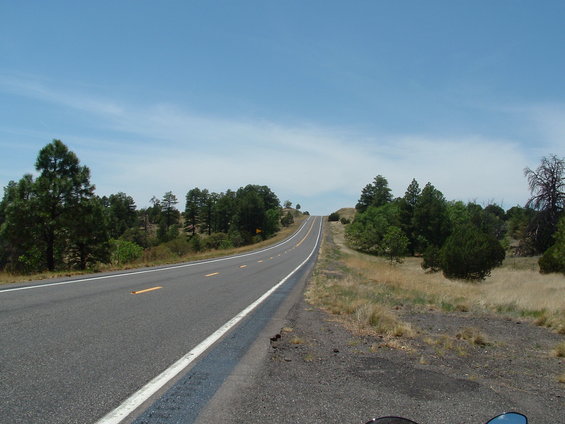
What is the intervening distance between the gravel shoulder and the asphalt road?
104 centimetres

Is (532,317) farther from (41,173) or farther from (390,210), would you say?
(390,210)

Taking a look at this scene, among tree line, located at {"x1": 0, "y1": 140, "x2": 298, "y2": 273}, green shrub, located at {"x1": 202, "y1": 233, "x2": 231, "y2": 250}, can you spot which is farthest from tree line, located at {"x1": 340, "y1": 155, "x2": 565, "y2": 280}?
green shrub, located at {"x1": 202, "y1": 233, "x2": 231, "y2": 250}

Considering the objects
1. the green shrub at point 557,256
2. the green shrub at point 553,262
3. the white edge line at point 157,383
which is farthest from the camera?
the green shrub at point 553,262

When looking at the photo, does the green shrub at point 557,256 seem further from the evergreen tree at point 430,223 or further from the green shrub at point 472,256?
the evergreen tree at point 430,223

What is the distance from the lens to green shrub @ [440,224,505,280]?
31609mm

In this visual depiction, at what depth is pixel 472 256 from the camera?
1246 inches

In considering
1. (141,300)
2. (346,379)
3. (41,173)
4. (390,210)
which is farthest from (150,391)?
(390,210)

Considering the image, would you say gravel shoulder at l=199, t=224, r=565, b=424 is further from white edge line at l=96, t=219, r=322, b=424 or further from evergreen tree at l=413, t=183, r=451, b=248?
evergreen tree at l=413, t=183, r=451, b=248

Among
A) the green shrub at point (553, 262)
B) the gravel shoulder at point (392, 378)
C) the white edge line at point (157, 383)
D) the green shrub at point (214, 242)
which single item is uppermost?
the white edge line at point (157, 383)

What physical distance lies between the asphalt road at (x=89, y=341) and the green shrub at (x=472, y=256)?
25588 mm

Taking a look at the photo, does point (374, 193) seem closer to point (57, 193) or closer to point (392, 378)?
point (57, 193)

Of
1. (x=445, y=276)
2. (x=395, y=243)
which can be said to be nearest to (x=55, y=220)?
(x=445, y=276)

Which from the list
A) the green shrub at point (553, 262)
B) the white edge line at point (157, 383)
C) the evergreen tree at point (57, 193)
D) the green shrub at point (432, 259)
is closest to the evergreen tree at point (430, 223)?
the green shrub at point (432, 259)

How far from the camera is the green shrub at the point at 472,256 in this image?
31609 millimetres
